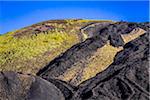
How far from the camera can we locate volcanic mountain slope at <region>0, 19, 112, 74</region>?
33.9 metres

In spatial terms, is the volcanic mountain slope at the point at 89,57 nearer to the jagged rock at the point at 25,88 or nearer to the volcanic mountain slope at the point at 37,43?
the volcanic mountain slope at the point at 37,43

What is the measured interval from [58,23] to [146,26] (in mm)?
10426

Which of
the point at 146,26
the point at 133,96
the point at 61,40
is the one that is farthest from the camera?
the point at 61,40

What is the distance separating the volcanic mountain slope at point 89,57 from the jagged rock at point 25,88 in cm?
827

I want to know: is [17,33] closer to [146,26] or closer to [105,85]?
[146,26]

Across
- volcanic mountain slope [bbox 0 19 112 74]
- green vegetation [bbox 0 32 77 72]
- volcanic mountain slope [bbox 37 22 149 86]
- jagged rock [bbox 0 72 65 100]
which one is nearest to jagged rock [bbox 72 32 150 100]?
jagged rock [bbox 0 72 65 100]

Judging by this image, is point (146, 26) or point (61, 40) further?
point (61, 40)

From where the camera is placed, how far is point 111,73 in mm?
20062

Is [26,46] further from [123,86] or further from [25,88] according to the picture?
[123,86]

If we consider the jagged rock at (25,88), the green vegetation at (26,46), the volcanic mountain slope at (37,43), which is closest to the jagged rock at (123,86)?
the jagged rock at (25,88)

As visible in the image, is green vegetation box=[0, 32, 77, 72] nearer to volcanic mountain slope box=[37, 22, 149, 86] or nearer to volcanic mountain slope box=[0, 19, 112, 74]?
volcanic mountain slope box=[0, 19, 112, 74]

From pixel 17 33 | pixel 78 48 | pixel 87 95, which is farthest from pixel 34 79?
pixel 17 33

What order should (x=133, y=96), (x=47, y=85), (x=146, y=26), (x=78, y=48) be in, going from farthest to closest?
(x=146, y=26)
(x=78, y=48)
(x=47, y=85)
(x=133, y=96)

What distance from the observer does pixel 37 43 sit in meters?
38.3
